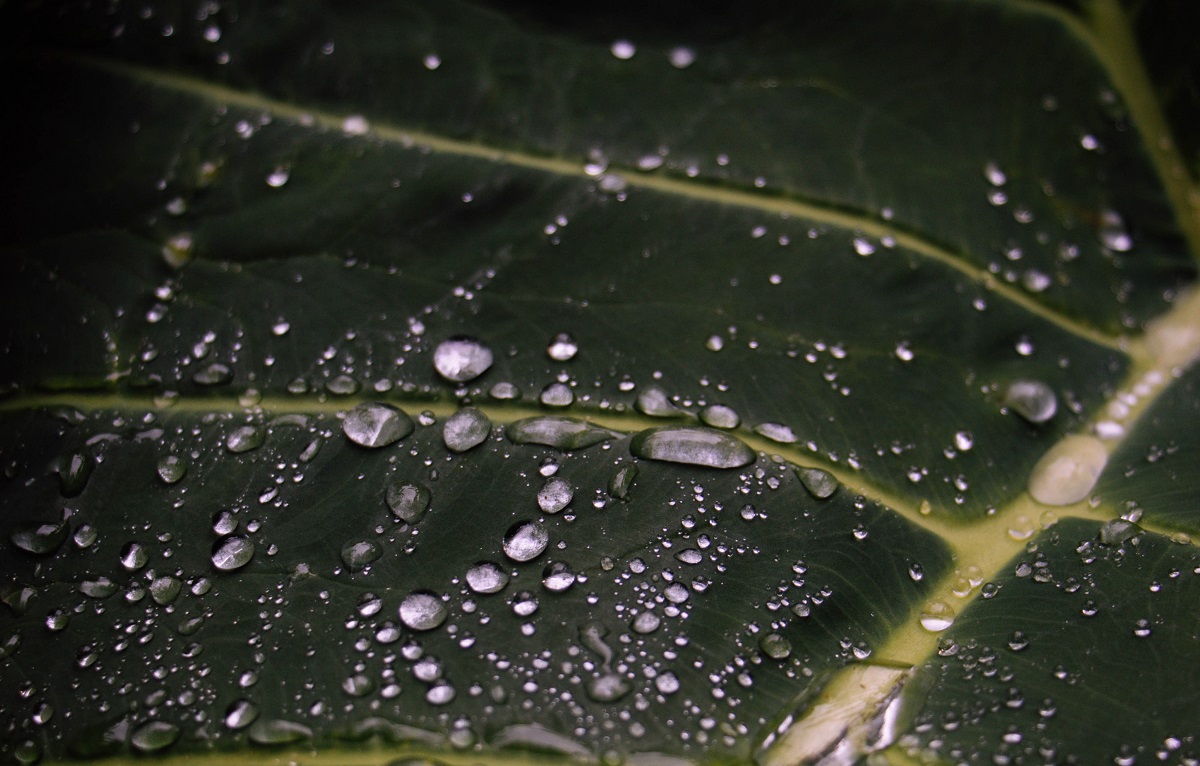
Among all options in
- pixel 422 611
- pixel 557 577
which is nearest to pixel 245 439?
pixel 422 611

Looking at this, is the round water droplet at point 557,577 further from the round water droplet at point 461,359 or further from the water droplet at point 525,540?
the round water droplet at point 461,359

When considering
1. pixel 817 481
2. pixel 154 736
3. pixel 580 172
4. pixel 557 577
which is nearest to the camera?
pixel 154 736

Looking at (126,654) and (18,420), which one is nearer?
(126,654)

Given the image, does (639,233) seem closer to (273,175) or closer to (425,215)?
(425,215)

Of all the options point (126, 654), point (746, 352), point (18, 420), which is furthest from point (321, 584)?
point (746, 352)

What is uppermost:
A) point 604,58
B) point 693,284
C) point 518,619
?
point 604,58

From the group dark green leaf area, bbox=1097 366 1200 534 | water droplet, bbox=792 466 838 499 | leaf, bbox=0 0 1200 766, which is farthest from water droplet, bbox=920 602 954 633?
dark green leaf area, bbox=1097 366 1200 534

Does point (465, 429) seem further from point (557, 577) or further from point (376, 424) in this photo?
point (557, 577)

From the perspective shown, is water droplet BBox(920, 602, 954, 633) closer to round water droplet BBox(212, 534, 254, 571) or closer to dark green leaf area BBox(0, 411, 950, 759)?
dark green leaf area BBox(0, 411, 950, 759)
